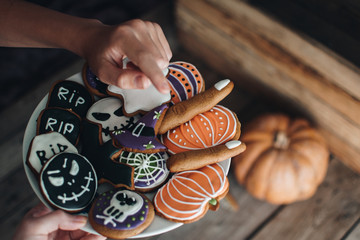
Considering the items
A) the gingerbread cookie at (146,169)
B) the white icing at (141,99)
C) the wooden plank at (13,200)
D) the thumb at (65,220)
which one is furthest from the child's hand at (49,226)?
the wooden plank at (13,200)

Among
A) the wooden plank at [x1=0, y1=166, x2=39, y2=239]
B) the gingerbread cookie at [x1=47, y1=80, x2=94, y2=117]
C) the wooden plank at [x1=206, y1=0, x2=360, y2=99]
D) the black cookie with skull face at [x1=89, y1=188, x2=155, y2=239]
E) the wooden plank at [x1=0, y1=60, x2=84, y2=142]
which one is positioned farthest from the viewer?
the wooden plank at [x1=0, y1=60, x2=84, y2=142]

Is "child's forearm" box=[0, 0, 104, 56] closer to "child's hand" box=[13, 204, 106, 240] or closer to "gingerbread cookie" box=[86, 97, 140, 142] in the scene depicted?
"gingerbread cookie" box=[86, 97, 140, 142]

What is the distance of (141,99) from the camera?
2.35 feet

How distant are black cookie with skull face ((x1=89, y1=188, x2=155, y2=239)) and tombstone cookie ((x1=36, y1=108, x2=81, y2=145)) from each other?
0.47ft

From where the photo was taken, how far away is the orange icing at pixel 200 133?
0.69 metres

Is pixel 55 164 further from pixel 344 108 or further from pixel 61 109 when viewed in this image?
pixel 344 108

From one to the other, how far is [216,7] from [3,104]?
0.87 meters

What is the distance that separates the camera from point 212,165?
0.68m

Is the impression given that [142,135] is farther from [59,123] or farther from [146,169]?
[59,123]

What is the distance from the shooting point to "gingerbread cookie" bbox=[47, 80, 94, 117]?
729 millimetres

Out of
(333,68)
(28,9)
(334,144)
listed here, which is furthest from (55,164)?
(334,144)

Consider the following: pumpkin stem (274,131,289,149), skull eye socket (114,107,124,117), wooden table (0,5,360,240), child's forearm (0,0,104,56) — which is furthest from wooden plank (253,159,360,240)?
child's forearm (0,0,104,56)

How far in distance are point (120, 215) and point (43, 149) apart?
0.19 metres

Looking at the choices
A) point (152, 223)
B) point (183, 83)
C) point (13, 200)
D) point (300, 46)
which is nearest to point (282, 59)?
point (300, 46)
